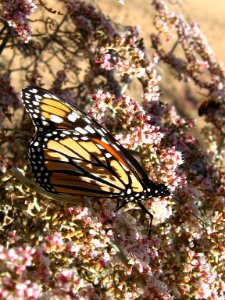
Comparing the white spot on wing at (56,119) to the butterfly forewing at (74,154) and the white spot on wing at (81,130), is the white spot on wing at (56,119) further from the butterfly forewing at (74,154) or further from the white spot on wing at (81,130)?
the white spot on wing at (81,130)

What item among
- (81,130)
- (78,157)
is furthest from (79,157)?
(81,130)

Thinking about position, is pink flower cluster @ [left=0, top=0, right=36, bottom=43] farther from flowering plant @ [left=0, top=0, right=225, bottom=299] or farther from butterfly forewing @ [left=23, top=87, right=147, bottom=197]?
butterfly forewing @ [left=23, top=87, right=147, bottom=197]

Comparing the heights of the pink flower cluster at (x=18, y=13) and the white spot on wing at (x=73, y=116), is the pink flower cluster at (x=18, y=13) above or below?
above

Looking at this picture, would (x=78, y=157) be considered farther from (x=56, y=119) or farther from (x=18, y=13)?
(x=18, y=13)

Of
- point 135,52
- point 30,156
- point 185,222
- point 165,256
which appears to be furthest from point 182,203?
point 135,52

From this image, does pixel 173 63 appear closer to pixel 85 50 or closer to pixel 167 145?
pixel 85 50

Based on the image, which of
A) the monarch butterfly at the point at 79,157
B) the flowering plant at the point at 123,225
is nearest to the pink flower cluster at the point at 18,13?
the flowering plant at the point at 123,225
